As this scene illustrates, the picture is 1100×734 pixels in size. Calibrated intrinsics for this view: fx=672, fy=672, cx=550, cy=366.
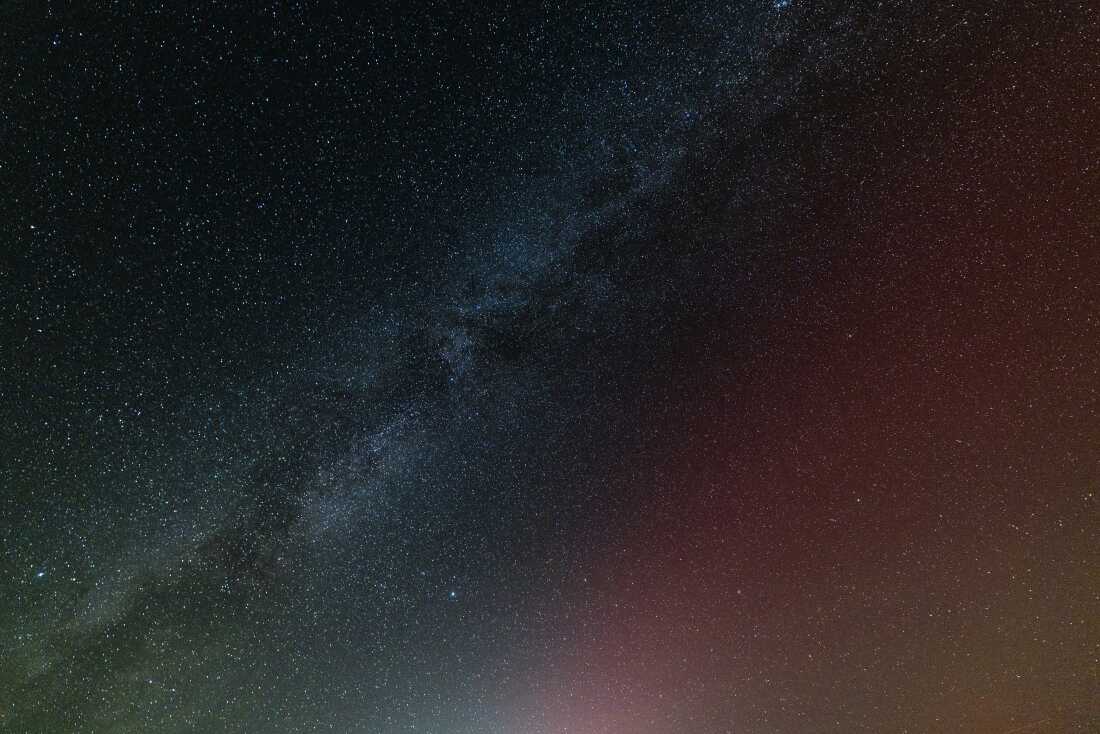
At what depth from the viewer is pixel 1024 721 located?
36.6 feet

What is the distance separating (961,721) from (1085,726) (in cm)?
311

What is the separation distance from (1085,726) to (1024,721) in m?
1.63

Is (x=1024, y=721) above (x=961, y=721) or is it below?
below

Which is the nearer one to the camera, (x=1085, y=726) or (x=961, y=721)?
(x=961, y=721)

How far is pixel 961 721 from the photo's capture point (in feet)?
34.9

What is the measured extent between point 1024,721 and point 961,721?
148 centimetres

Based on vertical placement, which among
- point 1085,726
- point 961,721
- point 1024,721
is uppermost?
point 961,721

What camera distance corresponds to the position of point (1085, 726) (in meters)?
11.7

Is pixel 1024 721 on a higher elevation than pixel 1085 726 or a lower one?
higher

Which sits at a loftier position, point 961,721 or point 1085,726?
point 961,721

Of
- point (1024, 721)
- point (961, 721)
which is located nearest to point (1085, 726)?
point (1024, 721)

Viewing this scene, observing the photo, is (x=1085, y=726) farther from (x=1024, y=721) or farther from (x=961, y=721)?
(x=961, y=721)
